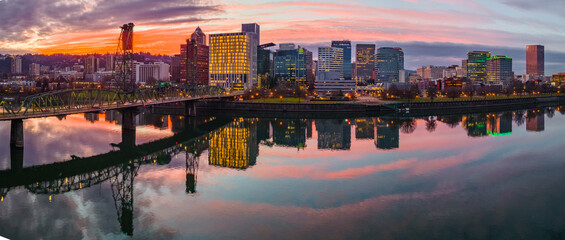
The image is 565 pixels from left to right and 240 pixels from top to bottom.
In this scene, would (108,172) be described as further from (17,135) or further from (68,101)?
(68,101)

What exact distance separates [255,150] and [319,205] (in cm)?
1755

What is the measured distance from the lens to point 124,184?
23578 mm

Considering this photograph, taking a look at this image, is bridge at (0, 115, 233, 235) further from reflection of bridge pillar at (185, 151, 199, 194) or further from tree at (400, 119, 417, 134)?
tree at (400, 119, 417, 134)

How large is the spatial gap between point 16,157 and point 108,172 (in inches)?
352

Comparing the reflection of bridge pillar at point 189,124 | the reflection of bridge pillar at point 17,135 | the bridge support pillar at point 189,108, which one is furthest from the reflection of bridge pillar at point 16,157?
the bridge support pillar at point 189,108

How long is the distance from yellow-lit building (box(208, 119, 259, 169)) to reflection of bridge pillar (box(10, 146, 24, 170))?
12.7 metres

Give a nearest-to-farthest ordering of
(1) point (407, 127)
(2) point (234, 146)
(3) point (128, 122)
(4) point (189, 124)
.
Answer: (2) point (234, 146)
(3) point (128, 122)
(1) point (407, 127)
(4) point (189, 124)

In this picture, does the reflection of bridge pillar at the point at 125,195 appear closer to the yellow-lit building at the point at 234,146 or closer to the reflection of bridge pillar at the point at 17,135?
the yellow-lit building at the point at 234,146

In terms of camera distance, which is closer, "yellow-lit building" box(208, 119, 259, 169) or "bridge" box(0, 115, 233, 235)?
"bridge" box(0, 115, 233, 235)

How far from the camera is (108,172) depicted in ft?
87.8

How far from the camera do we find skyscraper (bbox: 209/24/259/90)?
17075 cm

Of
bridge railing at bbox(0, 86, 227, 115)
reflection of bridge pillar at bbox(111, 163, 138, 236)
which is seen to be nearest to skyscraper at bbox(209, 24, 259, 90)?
bridge railing at bbox(0, 86, 227, 115)

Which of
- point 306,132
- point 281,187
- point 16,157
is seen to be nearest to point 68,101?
point 16,157

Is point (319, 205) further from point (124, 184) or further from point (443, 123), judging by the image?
point (443, 123)
